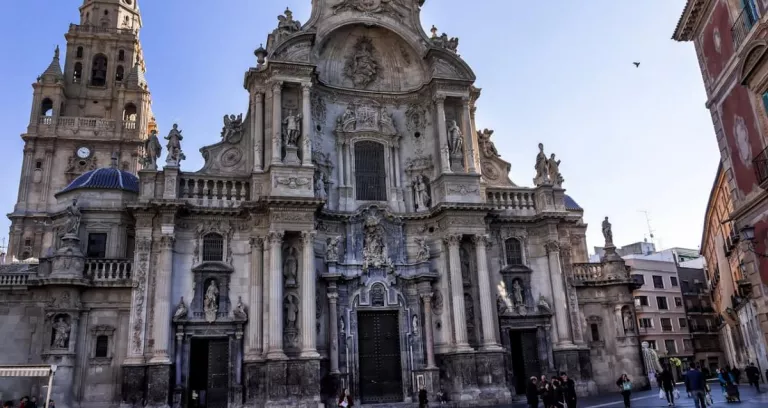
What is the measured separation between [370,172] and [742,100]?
15.1 metres

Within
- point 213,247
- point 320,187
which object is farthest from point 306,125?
point 213,247

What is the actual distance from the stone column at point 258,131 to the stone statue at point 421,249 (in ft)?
24.8

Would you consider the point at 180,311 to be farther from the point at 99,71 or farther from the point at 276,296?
the point at 99,71

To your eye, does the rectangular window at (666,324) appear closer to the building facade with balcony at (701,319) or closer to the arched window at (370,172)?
the building facade with balcony at (701,319)

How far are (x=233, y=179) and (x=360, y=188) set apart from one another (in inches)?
226

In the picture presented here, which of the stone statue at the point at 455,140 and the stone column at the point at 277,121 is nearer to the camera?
the stone column at the point at 277,121

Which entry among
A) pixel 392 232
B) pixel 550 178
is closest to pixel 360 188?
pixel 392 232

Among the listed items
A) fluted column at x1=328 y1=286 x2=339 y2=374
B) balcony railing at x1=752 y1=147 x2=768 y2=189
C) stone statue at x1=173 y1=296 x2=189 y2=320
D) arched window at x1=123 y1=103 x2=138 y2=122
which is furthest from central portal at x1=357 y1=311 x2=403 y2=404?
arched window at x1=123 y1=103 x2=138 y2=122

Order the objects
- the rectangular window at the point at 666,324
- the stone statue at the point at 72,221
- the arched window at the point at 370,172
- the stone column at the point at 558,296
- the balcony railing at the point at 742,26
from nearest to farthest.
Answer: the balcony railing at the point at 742,26 → the stone statue at the point at 72,221 → the stone column at the point at 558,296 → the arched window at the point at 370,172 → the rectangular window at the point at 666,324

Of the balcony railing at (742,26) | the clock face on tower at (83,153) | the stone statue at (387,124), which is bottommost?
the balcony railing at (742,26)

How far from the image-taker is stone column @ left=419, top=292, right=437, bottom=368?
24.9 meters

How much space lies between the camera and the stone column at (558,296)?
2622 cm

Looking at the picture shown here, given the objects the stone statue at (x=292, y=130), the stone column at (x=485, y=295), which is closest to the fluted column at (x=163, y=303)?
the stone statue at (x=292, y=130)

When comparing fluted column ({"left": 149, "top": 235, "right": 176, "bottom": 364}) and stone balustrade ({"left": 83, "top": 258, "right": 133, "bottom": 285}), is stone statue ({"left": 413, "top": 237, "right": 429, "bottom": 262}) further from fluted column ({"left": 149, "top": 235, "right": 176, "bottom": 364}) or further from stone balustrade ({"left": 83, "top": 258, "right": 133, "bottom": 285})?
stone balustrade ({"left": 83, "top": 258, "right": 133, "bottom": 285})
